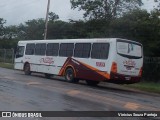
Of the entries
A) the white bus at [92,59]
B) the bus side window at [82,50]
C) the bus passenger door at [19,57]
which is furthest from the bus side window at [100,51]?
the bus passenger door at [19,57]

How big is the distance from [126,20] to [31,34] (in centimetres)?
4060

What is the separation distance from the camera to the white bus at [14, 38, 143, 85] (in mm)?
22312

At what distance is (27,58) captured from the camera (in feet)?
101

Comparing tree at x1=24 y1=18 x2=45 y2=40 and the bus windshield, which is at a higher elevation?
tree at x1=24 y1=18 x2=45 y2=40

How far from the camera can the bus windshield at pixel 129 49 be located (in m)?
22.4

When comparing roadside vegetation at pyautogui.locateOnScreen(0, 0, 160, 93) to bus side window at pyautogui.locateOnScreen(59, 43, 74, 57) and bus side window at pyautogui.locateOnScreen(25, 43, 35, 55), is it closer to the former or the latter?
bus side window at pyautogui.locateOnScreen(59, 43, 74, 57)

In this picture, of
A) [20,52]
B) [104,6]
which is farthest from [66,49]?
[104,6]

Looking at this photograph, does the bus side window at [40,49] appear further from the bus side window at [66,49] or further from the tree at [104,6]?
the tree at [104,6]

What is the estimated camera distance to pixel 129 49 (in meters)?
22.8

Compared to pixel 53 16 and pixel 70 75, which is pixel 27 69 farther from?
pixel 53 16

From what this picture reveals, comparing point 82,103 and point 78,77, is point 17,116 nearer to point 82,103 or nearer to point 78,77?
point 82,103

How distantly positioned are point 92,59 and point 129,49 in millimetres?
2289

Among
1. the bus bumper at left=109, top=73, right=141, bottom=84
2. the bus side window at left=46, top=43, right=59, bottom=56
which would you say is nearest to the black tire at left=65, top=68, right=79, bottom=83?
the bus side window at left=46, top=43, right=59, bottom=56

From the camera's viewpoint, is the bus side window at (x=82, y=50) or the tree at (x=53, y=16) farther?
the tree at (x=53, y=16)
